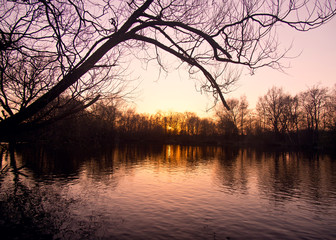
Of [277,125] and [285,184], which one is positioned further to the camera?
[277,125]

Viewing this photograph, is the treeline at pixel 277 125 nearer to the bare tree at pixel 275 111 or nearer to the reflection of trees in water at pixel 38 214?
the bare tree at pixel 275 111

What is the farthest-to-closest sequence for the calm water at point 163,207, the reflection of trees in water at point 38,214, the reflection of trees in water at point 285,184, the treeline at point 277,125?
the treeline at point 277,125, the reflection of trees in water at point 285,184, the calm water at point 163,207, the reflection of trees in water at point 38,214

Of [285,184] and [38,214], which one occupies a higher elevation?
[285,184]

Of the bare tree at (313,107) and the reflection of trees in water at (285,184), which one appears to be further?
the bare tree at (313,107)

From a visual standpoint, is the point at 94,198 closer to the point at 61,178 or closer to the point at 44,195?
the point at 44,195

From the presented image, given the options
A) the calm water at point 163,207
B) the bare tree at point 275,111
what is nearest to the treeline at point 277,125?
the bare tree at point 275,111

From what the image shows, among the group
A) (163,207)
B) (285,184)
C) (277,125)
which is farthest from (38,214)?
(277,125)

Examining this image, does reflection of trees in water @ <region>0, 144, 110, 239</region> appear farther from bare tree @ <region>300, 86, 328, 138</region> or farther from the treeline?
bare tree @ <region>300, 86, 328, 138</region>

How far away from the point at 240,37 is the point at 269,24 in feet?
2.21

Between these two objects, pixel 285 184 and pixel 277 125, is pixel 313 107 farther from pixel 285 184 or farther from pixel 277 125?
pixel 285 184

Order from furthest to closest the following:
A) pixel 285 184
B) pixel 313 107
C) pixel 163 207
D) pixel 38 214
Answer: pixel 313 107
pixel 285 184
pixel 163 207
pixel 38 214

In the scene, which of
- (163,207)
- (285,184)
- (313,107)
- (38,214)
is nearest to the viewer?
(38,214)

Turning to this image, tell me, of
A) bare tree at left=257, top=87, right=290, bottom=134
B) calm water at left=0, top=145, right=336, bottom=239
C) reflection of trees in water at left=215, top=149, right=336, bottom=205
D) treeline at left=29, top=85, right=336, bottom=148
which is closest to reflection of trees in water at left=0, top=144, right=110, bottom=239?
calm water at left=0, top=145, right=336, bottom=239

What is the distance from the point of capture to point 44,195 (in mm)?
13594
